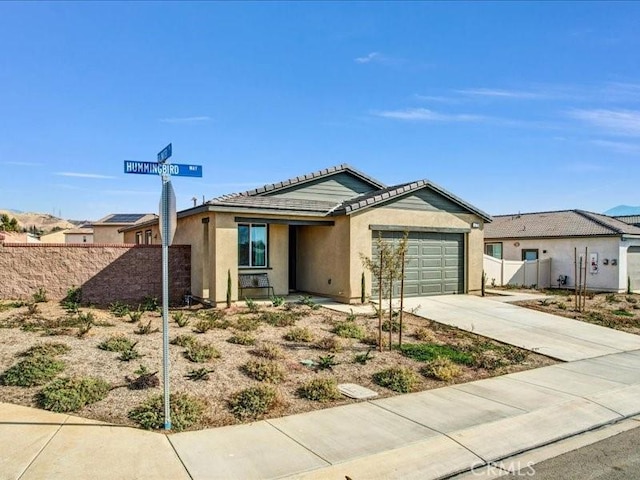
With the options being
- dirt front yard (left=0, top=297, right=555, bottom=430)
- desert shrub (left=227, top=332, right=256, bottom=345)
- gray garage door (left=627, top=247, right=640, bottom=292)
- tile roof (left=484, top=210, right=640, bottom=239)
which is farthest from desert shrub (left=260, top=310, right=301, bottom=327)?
gray garage door (left=627, top=247, right=640, bottom=292)

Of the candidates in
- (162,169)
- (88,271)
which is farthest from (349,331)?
(88,271)

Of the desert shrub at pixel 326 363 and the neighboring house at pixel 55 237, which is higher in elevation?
the neighboring house at pixel 55 237

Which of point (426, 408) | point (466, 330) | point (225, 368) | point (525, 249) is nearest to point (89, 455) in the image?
point (225, 368)

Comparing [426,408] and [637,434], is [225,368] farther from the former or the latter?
[637,434]

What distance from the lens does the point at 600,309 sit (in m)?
17.3

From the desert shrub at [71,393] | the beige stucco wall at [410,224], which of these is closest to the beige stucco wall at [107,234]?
the beige stucco wall at [410,224]

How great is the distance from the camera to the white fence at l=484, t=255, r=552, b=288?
25523 mm

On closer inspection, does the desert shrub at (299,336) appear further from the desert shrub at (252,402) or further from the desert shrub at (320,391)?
the desert shrub at (252,402)

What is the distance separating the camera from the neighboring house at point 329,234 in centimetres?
1509

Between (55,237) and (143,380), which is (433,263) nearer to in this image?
(143,380)

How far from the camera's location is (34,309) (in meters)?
12.5

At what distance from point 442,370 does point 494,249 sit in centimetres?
2362

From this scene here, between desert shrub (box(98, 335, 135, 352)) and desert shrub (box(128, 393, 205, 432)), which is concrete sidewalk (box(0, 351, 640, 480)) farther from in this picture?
desert shrub (box(98, 335, 135, 352))

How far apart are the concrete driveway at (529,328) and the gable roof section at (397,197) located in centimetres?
359
